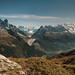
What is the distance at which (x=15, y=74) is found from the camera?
20797mm

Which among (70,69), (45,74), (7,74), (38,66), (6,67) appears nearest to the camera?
(7,74)

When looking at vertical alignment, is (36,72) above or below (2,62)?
below

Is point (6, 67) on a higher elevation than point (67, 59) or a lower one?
higher

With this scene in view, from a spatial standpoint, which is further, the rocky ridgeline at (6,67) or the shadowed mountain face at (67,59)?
the shadowed mountain face at (67,59)

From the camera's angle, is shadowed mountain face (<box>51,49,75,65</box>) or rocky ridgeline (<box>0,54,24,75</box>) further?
shadowed mountain face (<box>51,49,75,65</box>)

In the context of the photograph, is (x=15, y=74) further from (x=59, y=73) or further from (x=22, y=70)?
(x=59, y=73)

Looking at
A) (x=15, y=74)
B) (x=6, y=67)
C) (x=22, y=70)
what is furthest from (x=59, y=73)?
(x=6, y=67)

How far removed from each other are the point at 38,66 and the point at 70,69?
8677 mm

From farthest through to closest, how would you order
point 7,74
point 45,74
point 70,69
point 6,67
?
1. point 70,69
2. point 45,74
3. point 6,67
4. point 7,74

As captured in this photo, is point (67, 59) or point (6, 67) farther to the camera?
point (67, 59)

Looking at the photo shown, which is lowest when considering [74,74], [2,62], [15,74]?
[74,74]

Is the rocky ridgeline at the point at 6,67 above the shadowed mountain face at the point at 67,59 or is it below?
above

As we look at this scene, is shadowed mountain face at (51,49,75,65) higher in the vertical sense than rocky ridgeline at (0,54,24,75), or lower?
lower

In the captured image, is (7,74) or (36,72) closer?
(7,74)
